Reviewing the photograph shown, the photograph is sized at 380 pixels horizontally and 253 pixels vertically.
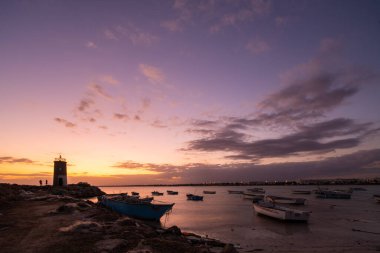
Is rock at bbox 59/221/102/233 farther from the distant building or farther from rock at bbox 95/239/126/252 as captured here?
the distant building

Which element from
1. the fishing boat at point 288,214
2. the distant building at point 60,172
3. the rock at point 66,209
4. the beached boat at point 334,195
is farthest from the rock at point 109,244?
the beached boat at point 334,195

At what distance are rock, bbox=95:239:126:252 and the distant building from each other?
57.0 metres

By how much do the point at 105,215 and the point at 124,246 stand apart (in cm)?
1086

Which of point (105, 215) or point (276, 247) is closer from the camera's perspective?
point (276, 247)

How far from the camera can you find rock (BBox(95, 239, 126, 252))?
12.5 metres

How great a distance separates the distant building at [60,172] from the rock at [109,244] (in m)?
57.0

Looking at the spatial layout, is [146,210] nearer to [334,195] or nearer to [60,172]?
[60,172]

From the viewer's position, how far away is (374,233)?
2636 cm

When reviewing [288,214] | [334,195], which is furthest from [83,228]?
[334,195]

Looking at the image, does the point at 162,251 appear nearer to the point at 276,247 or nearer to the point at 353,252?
the point at 276,247

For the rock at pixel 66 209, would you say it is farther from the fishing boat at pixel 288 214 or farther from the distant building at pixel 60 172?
the distant building at pixel 60 172

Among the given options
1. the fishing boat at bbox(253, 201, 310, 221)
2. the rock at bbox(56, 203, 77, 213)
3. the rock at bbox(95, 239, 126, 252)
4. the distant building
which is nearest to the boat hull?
the rock at bbox(56, 203, 77, 213)

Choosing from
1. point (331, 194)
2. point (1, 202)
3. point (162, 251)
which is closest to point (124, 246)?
point (162, 251)

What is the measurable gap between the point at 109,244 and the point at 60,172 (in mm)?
59491
